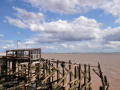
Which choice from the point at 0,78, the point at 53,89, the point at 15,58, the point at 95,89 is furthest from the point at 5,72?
the point at 95,89

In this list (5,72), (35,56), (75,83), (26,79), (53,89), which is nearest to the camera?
(53,89)

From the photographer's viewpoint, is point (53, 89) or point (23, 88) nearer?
point (53, 89)

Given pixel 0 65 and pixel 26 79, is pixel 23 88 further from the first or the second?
pixel 0 65

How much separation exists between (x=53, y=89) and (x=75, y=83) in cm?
251

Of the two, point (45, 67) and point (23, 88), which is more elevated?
point (45, 67)

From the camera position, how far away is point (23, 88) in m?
13.6

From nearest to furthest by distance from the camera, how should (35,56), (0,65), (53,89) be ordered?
(53,89) < (35,56) < (0,65)

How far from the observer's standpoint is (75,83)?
43.0 ft

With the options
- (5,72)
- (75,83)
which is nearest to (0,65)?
(5,72)

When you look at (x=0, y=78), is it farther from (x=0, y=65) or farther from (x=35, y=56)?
(x=35, y=56)

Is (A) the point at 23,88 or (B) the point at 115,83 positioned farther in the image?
(B) the point at 115,83

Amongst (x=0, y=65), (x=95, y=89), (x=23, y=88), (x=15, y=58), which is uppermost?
(x=15, y=58)

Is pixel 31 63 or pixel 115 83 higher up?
pixel 31 63

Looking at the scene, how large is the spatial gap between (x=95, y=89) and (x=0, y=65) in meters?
15.8
